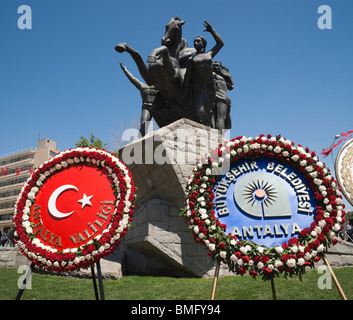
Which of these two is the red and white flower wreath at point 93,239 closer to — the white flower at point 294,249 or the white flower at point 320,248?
the white flower at point 294,249

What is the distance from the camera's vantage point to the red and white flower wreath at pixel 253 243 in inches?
110

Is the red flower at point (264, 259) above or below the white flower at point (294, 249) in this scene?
below

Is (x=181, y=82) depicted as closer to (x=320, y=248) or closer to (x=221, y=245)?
(x=221, y=245)

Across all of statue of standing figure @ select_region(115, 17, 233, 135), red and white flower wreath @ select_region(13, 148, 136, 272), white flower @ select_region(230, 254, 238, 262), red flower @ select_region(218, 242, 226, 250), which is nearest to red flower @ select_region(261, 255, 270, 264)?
white flower @ select_region(230, 254, 238, 262)

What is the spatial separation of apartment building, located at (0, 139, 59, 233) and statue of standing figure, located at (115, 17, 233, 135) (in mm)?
48373

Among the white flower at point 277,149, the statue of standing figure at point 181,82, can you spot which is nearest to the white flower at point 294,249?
the white flower at point 277,149

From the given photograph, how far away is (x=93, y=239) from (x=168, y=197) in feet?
11.4

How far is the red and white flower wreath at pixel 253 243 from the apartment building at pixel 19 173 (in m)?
53.5

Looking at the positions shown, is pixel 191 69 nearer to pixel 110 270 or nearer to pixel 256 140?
pixel 256 140

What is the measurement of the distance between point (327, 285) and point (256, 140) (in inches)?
110

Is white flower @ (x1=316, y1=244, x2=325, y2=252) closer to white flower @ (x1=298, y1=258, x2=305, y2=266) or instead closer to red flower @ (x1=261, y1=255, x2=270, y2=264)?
white flower @ (x1=298, y1=258, x2=305, y2=266)

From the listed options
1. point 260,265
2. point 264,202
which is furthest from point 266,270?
point 264,202
